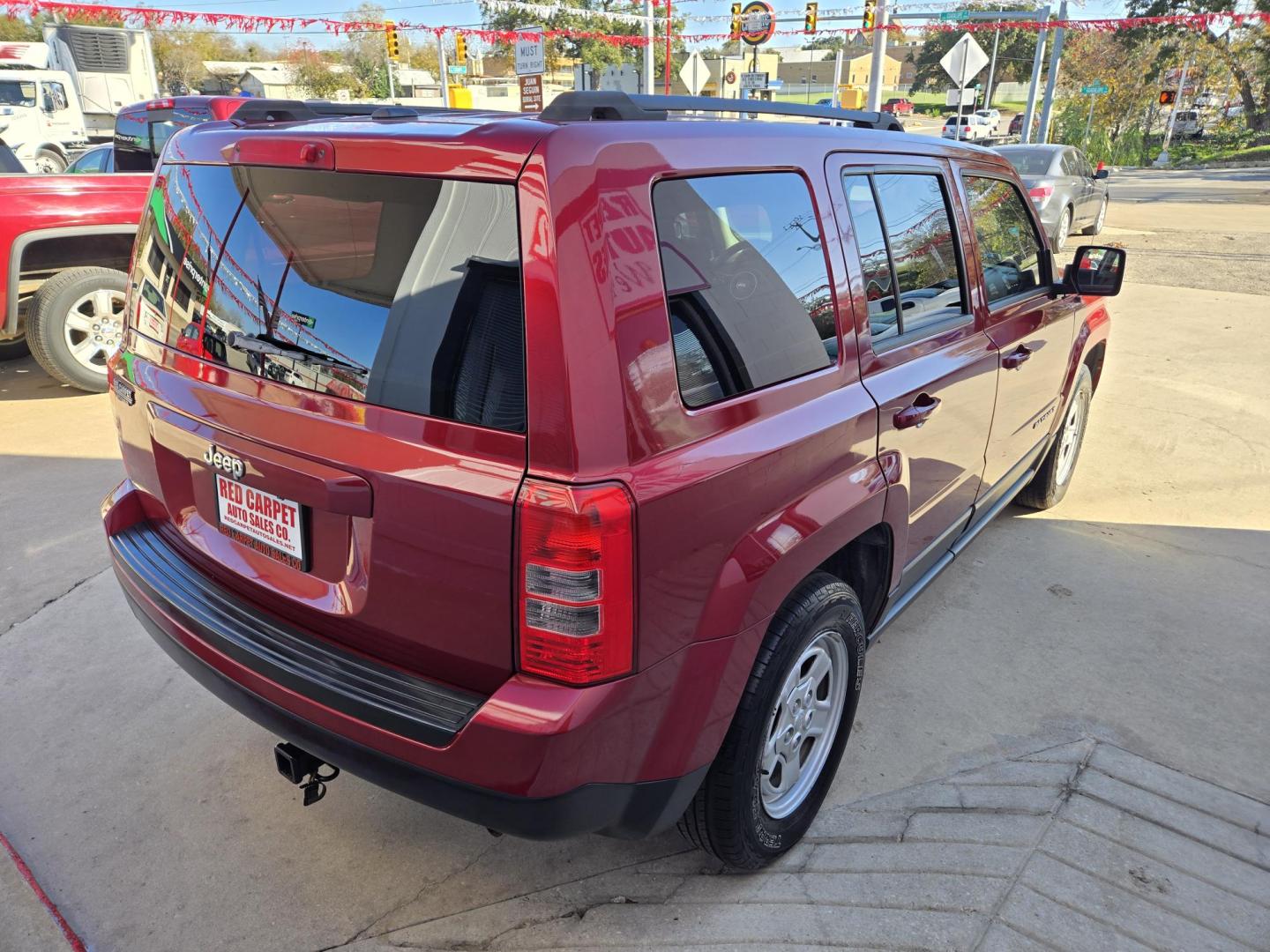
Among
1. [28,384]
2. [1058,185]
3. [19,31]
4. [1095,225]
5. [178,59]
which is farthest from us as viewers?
[178,59]

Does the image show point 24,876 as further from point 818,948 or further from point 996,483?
point 996,483

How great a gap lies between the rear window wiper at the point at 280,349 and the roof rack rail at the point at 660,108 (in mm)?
667

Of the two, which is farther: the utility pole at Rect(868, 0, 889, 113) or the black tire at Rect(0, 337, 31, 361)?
the utility pole at Rect(868, 0, 889, 113)

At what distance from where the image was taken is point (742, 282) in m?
2.00

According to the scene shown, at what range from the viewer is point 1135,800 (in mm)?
2609

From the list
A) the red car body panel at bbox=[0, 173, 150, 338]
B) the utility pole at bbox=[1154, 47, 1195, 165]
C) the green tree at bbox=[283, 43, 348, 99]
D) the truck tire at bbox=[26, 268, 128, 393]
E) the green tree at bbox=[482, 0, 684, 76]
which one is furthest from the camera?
the green tree at bbox=[283, 43, 348, 99]

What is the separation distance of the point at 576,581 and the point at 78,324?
627 cm

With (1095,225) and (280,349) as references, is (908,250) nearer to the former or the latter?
(280,349)

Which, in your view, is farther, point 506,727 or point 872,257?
point 872,257

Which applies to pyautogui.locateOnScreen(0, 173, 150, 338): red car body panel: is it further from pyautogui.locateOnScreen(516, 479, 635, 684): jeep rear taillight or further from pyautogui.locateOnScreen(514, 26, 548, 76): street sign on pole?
pyautogui.locateOnScreen(514, 26, 548, 76): street sign on pole

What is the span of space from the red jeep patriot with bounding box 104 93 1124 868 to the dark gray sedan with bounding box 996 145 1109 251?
1111 centimetres

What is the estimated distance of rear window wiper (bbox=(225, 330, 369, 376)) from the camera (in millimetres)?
1851

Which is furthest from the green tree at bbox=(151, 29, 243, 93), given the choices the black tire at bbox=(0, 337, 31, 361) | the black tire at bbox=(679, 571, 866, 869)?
the black tire at bbox=(679, 571, 866, 869)

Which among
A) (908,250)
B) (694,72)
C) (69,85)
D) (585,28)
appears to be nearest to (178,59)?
(585,28)
